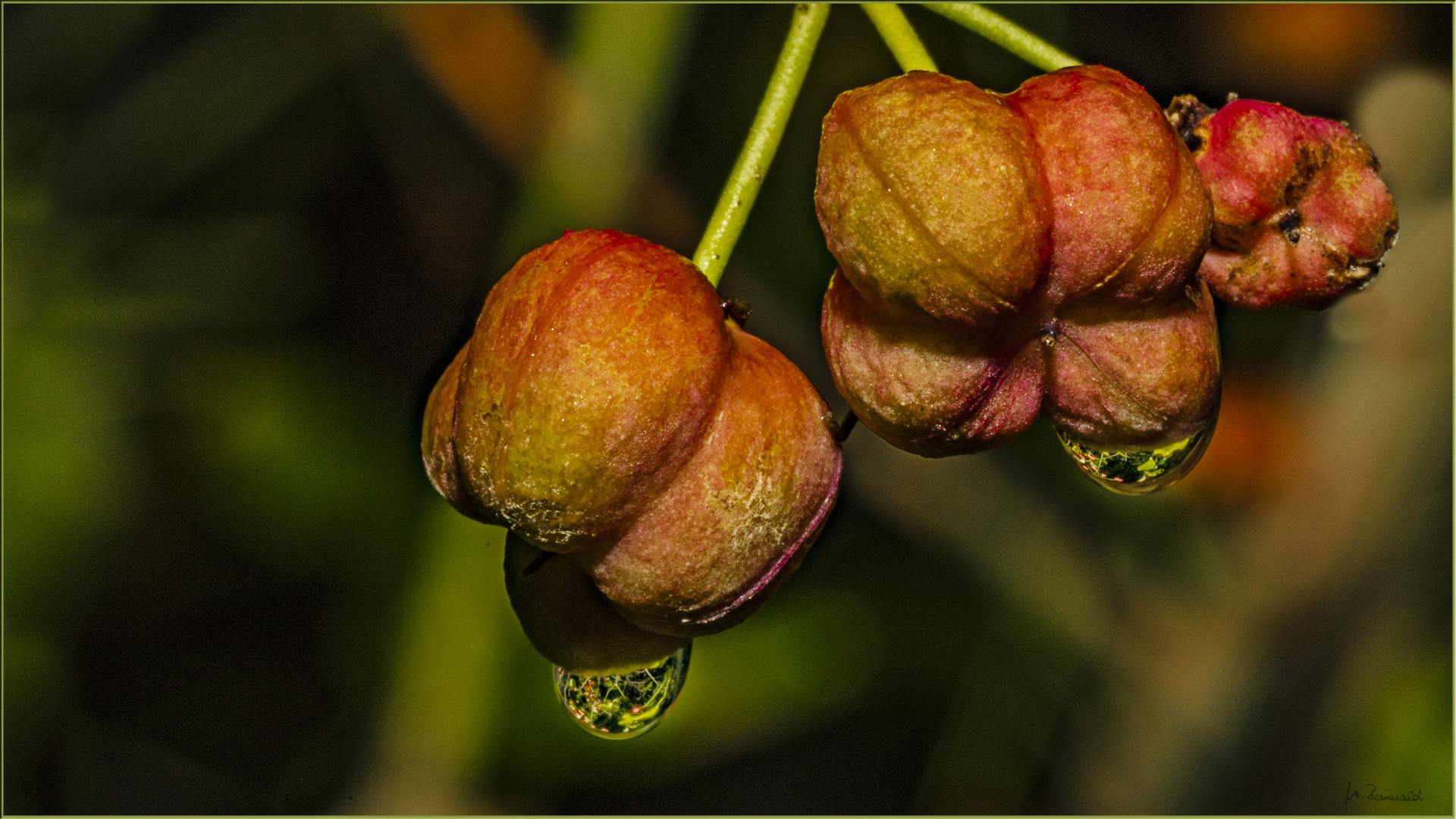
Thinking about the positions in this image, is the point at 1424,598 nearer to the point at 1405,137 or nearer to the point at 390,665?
the point at 1405,137

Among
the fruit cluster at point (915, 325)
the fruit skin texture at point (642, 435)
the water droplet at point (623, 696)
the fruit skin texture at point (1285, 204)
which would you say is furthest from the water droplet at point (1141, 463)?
the water droplet at point (623, 696)

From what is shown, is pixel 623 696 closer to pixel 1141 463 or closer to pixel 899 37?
pixel 1141 463

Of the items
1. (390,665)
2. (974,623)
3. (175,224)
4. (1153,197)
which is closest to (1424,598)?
(974,623)

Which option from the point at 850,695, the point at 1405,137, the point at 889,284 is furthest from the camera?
the point at 850,695
